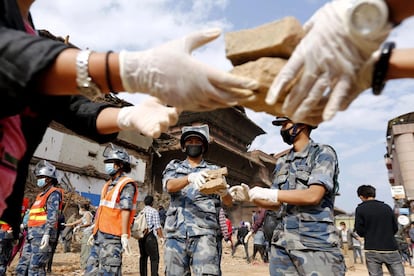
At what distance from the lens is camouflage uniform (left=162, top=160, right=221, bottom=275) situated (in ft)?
12.2

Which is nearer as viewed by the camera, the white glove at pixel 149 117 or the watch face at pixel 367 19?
the watch face at pixel 367 19

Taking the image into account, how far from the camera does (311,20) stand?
1503 mm

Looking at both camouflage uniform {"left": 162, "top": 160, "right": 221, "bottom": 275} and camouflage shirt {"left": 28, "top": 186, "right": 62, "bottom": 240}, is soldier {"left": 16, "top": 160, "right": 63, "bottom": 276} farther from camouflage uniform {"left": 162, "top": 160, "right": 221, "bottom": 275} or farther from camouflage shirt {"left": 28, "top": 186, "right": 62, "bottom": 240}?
camouflage uniform {"left": 162, "top": 160, "right": 221, "bottom": 275}

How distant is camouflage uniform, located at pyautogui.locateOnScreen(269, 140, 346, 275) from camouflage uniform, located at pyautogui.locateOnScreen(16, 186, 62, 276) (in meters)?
4.03

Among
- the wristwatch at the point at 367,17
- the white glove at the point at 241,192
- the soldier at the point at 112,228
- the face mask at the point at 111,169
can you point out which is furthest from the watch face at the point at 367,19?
the face mask at the point at 111,169

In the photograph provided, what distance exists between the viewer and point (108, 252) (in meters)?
4.62

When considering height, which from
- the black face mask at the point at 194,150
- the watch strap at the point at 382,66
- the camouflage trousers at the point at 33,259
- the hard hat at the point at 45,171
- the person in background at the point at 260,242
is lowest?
the camouflage trousers at the point at 33,259

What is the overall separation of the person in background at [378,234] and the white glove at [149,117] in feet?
17.2

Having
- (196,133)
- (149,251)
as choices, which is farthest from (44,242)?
(196,133)

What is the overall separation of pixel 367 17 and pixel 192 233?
3.05m

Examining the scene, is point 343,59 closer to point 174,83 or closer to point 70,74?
point 174,83

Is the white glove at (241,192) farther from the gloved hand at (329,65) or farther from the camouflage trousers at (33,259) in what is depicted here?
the camouflage trousers at (33,259)

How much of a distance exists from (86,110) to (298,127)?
2193 mm

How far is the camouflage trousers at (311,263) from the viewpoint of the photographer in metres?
2.77
